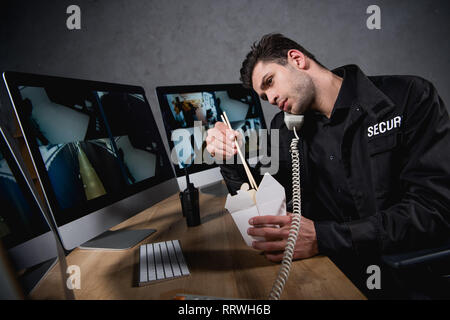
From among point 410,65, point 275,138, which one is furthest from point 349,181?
point 410,65

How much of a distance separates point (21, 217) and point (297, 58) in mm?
1248

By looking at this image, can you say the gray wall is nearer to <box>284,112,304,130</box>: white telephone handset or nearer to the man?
the man

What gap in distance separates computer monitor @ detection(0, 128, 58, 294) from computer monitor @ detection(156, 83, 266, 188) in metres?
0.65

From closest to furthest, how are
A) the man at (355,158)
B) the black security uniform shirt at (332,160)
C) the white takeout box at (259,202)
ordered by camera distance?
the white takeout box at (259,202) < the man at (355,158) < the black security uniform shirt at (332,160)

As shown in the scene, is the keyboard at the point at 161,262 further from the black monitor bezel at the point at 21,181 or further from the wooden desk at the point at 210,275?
the black monitor bezel at the point at 21,181

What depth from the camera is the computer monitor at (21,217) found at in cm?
51

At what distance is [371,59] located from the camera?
6.75ft

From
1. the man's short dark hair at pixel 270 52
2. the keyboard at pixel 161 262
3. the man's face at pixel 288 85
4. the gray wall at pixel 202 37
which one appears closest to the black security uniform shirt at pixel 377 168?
the man's face at pixel 288 85

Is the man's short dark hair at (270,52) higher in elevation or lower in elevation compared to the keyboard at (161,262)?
higher

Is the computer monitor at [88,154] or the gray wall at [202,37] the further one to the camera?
the gray wall at [202,37]

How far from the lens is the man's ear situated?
1.26m

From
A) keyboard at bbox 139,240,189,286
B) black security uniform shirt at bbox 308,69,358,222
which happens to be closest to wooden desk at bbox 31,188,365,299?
keyboard at bbox 139,240,189,286

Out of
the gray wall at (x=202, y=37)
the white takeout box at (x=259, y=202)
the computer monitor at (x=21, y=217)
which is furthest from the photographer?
the gray wall at (x=202, y=37)

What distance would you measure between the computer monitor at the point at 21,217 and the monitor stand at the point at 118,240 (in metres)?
0.27
